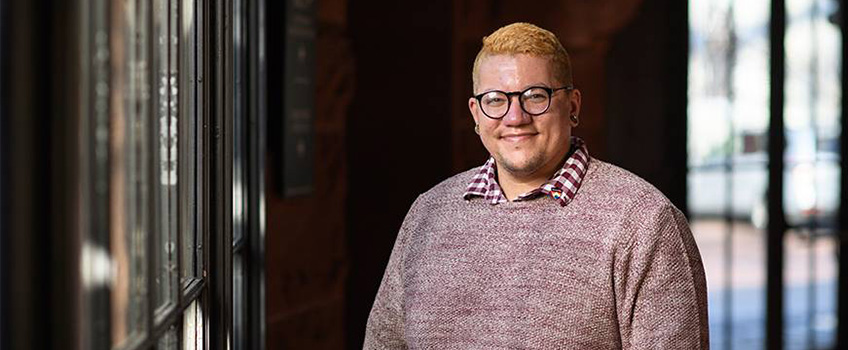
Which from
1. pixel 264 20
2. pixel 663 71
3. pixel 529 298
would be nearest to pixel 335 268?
pixel 264 20

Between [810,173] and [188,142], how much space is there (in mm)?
8630

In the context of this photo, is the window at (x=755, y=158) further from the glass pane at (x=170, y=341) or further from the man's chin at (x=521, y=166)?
the glass pane at (x=170, y=341)

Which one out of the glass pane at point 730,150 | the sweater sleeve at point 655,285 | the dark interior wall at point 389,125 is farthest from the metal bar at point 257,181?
the glass pane at point 730,150

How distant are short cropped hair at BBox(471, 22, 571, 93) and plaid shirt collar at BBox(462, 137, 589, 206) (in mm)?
118

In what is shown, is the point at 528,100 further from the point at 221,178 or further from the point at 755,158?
the point at 755,158

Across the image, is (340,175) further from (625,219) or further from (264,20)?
(625,219)

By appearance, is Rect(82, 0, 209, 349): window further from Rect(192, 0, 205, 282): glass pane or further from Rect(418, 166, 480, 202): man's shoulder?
Rect(418, 166, 480, 202): man's shoulder

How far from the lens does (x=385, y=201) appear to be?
3953mm

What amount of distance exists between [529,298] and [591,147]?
8.00 ft

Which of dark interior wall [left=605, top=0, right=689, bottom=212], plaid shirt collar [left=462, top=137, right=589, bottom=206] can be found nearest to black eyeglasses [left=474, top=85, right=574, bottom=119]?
plaid shirt collar [left=462, top=137, right=589, bottom=206]

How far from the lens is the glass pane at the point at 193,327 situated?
1.98 meters

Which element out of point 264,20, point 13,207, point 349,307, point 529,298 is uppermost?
point 264,20

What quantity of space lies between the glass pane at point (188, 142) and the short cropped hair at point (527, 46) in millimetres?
396

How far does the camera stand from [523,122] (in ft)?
6.32
